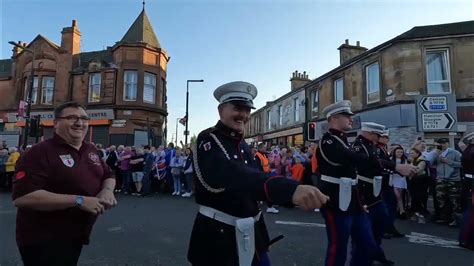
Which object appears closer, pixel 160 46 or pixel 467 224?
pixel 467 224

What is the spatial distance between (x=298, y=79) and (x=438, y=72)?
597 inches

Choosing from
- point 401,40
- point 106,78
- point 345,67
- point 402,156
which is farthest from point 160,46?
point 402,156

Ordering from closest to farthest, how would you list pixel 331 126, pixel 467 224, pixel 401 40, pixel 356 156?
1. pixel 356 156
2. pixel 331 126
3. pixel 467 224
4. pixel 401 40

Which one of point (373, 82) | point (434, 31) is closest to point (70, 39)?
point (373, 82)

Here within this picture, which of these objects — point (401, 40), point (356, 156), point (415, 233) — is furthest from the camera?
point (401, 40)

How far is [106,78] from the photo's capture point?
26719 millimetres

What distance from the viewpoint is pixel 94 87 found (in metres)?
27.5

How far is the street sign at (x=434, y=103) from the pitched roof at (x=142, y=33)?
73.1 ft

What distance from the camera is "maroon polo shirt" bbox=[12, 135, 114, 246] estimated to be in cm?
239

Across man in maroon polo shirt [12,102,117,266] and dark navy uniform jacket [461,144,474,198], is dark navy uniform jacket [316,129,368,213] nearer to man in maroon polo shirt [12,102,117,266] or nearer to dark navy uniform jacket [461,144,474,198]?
man in maroon polo shirt [12,102,117,266]

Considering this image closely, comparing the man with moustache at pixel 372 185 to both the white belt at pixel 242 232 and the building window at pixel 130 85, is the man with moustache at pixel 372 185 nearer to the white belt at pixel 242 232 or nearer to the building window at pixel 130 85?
the white belt at pixel 242 232

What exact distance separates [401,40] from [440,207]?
10170 millimetres

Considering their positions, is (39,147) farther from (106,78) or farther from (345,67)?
(106,78)

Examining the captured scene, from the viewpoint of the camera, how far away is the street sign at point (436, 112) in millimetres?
8516
